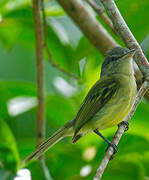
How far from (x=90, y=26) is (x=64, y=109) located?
79 cm

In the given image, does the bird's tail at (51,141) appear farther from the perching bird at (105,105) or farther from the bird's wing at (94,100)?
the bird's wing at (94,100)

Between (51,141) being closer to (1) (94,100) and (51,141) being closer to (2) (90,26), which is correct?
(1) (94,100)

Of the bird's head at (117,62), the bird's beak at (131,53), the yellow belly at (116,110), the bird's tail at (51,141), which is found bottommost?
the bird's tail at (51,141)

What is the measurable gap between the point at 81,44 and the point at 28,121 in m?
1.12

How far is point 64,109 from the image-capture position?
423cm

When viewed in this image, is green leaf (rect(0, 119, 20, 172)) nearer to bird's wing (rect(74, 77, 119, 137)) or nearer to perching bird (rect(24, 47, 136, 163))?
perching bird (rect(24, 47, 136, 163))

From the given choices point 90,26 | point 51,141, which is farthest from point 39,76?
point 51,141

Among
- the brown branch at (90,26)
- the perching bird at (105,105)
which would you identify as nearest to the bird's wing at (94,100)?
the perching bird at (105,105)

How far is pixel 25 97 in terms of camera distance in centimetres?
476

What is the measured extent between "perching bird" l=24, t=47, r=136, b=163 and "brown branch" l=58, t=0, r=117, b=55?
0.17 meters

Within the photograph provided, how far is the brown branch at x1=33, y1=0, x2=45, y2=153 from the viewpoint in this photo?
434 cm

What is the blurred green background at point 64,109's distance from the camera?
12.2ft

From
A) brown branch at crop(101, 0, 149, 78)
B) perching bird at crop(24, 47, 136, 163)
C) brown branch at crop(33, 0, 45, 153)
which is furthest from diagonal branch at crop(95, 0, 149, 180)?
brown branch at crop(33, 0, 45, 153)

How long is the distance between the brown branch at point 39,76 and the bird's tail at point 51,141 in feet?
1.13
